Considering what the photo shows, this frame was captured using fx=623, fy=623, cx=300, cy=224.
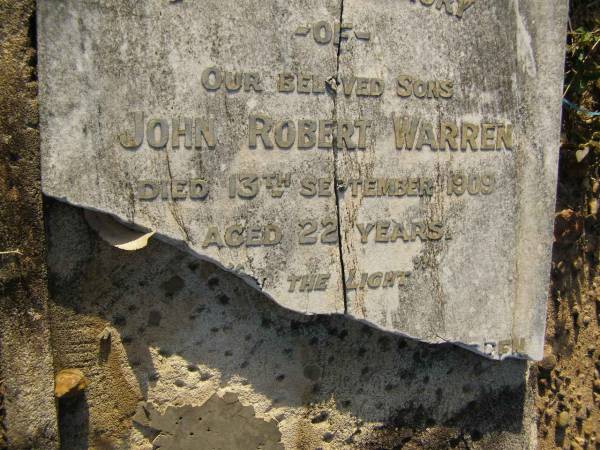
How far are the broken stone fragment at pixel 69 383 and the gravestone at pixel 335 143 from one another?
Answer: 45 centimetres

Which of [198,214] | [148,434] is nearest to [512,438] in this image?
[148,434]

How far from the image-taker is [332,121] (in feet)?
5.64

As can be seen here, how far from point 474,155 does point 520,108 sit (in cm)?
23

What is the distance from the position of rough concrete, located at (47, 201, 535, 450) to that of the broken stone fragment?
0.02m

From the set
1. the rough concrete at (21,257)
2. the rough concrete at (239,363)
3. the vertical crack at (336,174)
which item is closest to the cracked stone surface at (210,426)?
the rough concrete at (239,363)

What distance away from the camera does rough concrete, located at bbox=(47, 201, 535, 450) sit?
167 centimetres

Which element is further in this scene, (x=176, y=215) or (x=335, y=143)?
(x=335, y=143)

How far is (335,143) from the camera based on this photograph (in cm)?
173

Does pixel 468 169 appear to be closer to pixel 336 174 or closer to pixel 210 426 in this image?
pixel 336 174

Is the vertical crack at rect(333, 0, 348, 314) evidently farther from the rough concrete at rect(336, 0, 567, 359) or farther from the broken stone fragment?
the broken stone fragment

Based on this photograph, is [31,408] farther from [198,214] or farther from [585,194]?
[585,194]

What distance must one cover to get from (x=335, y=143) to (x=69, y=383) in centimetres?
95

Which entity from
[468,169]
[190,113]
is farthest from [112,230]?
[468,169]

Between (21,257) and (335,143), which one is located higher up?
(335,143)
